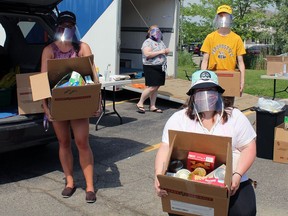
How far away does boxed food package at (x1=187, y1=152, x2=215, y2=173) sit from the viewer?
2.54 metres

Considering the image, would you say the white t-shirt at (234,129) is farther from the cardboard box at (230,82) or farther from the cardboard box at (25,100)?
the cardboard box at (230,82)

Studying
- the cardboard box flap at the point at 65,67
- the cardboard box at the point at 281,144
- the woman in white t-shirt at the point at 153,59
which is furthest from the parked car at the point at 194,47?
the cardboard box flap at the point at 65,67

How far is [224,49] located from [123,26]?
670 centimetres

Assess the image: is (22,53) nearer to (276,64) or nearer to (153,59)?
(153,59)

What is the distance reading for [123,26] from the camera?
39.1 feet

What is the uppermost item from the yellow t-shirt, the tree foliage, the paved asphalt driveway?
the tree foliage

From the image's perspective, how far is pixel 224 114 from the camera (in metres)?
2.71

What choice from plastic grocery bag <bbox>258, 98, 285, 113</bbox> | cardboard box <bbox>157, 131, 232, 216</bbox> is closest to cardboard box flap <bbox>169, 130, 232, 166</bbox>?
cardboard box <bbox>157, 131, 232, 216</bbox>

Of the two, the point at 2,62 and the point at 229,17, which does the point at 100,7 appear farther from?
the point at 229,17

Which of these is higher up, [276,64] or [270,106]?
[276,64]

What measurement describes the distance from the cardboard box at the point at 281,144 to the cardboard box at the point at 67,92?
2.47 meters

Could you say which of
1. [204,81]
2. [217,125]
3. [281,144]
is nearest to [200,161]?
[217,125]

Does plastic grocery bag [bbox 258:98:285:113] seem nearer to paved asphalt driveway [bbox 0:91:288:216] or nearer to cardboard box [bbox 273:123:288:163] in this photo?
cardboard box [bbox 273:123:288:163]

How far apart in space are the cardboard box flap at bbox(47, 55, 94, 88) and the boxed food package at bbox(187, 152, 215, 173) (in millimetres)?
1799
